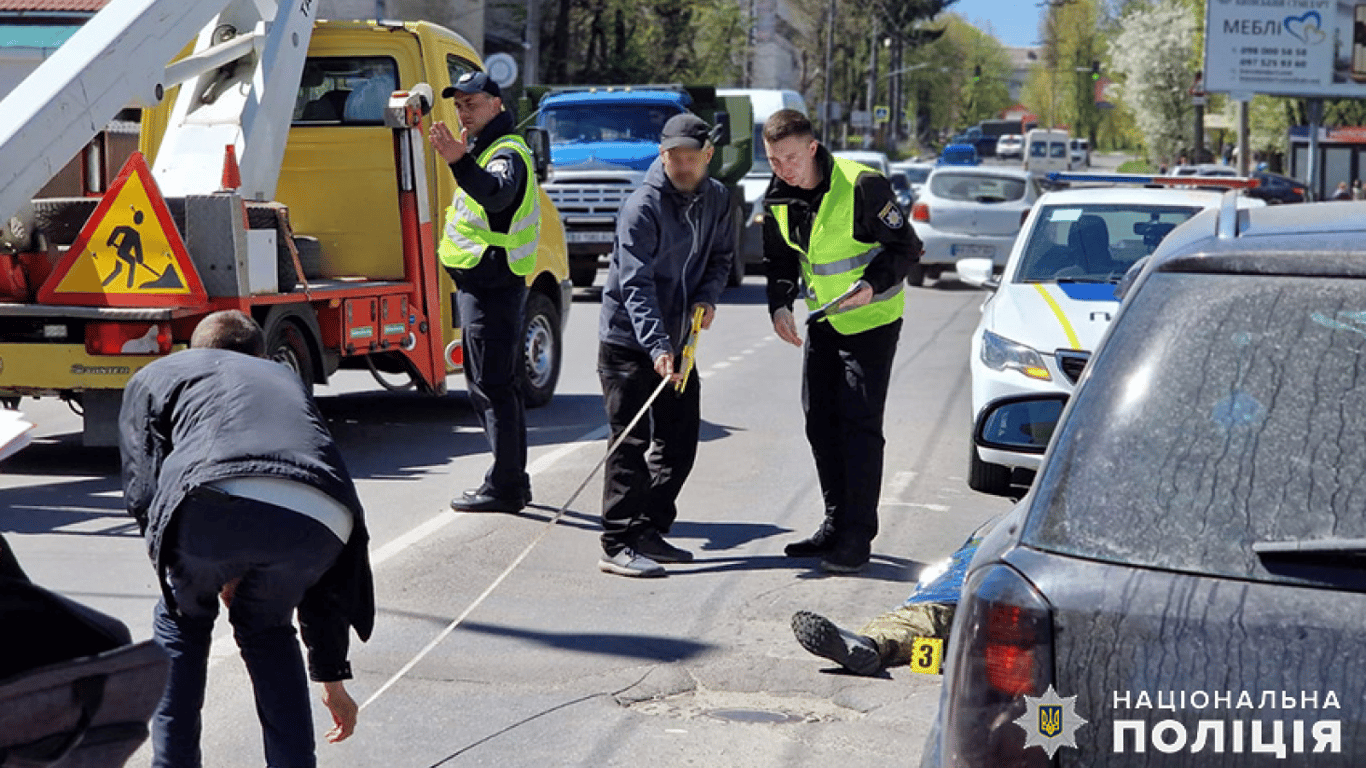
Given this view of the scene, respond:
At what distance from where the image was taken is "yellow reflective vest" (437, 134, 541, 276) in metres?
8.40

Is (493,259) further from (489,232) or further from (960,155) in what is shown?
(960,155)

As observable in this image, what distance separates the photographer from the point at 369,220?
1141 cm

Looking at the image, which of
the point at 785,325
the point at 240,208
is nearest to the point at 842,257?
the point at 785,325

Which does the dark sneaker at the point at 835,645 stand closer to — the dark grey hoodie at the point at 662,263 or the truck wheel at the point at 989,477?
the dark grey hoodie at the point at 662,263

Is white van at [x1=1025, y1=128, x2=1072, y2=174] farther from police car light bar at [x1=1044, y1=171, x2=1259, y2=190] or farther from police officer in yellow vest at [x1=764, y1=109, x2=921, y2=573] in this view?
police officer in yellow vest at [x1=764, y1=109, x2=921, y2=573]

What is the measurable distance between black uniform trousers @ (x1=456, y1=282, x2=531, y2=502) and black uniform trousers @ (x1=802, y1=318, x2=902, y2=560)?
1547 mm

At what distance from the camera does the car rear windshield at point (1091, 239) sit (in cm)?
1045

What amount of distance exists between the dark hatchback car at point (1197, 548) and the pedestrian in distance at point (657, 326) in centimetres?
453

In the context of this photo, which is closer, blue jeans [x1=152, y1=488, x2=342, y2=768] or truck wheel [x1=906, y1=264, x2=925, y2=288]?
blue jeans [x1=152, y1=488, x2=342, y2=768]

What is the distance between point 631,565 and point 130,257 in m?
3.30

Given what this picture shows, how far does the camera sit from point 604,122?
23.4 m

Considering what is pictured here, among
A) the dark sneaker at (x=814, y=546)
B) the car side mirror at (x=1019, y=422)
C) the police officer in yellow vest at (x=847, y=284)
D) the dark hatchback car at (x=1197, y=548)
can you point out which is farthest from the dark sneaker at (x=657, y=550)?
the dark hatchback car at (x=1197, y=548)

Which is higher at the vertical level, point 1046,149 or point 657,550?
point 657,550

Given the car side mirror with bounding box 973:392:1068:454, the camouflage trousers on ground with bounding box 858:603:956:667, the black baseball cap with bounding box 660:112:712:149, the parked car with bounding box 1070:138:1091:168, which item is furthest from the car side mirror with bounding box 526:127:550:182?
the parked car with bounding box 1070:138:1091:168
